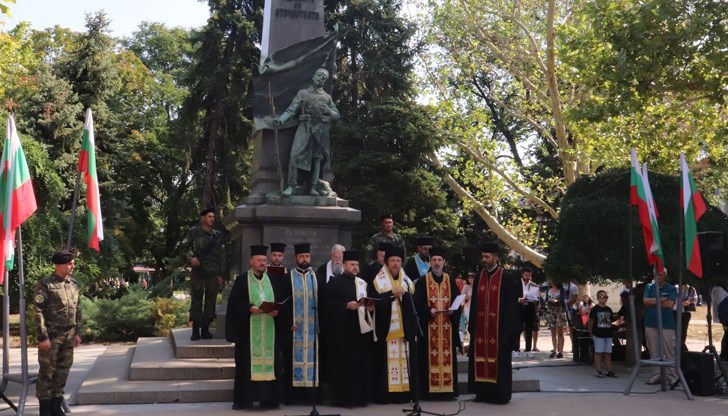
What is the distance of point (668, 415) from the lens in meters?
9.70

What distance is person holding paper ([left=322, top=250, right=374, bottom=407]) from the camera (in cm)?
1012

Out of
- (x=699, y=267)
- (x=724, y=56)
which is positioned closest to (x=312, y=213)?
(x=699, y=267)

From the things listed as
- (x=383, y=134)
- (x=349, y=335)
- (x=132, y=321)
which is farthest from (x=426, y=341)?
(x=383, y=134)

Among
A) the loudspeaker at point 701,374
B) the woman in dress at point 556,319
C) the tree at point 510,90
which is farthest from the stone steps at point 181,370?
the tree at point 510,90

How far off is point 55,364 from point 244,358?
210cm

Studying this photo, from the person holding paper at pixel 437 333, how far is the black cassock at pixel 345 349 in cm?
82

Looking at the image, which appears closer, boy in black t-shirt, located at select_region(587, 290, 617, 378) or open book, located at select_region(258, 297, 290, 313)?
open book, located at select_region(258, 297, 290, 313)

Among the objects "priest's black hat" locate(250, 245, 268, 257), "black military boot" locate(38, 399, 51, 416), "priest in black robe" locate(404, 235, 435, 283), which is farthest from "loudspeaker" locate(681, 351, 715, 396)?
"black military boot" locate(38, 399, 51, 416)

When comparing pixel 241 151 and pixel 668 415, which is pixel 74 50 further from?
pixel 668 415

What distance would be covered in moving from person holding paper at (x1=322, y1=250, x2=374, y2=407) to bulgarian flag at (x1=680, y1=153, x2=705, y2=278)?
182 inches

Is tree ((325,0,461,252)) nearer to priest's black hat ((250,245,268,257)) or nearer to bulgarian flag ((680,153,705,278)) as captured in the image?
bulgarian flag ((680,153,705,278))

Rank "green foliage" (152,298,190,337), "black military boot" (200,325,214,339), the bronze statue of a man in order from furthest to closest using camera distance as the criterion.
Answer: "green foliage" (152,298,190,337) → the bronze statue of a man → "black military boot" (200,325,214,339)

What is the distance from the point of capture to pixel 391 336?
34.1 ft

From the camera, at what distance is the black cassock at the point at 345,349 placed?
10109 mm
